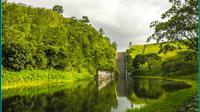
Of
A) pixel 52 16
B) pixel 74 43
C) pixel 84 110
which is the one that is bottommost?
pixel 84 110

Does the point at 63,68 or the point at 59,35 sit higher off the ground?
the point at 59,35

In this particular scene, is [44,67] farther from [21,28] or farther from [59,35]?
[59,35]

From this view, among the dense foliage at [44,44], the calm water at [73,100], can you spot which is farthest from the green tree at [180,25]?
the dense foliage at [44,44]

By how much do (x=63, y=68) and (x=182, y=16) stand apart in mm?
73295

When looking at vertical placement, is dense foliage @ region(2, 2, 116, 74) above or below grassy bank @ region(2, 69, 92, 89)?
above

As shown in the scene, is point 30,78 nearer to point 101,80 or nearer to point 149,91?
point 149,91

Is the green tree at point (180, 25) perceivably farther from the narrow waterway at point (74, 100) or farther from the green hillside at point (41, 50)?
the green hillside at point (41, 50)

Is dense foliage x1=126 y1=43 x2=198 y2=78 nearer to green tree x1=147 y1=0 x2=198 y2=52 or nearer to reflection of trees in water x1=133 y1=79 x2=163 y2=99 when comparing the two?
reflection of trees in water x1=133 y1=79 x2=163 y2=99

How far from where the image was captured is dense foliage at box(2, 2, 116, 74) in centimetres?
7206

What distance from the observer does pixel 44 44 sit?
102438 millimetres

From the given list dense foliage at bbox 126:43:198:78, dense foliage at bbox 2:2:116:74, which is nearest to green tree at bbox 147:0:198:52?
dense foliage at bbox 2:2:116:74

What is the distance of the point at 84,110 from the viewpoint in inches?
1275

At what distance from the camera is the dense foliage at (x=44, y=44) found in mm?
72062

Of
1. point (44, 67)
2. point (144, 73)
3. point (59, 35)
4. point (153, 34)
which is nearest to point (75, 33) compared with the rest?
point (59, 35)
